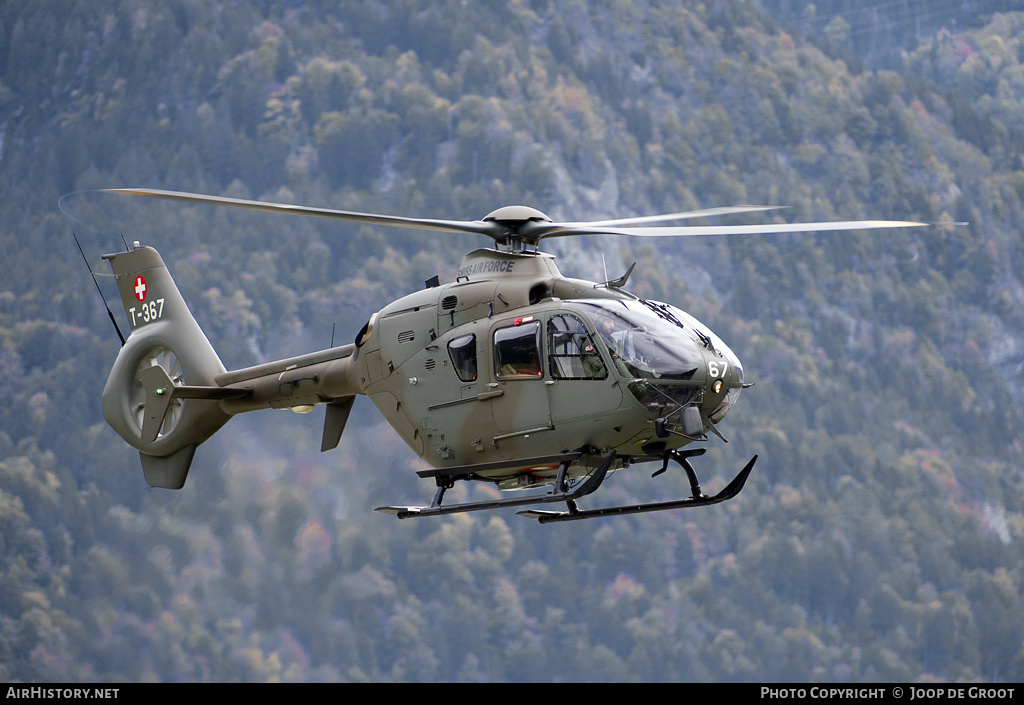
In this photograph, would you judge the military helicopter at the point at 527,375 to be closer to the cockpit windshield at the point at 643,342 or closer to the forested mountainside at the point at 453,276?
the cockpit windshield at the point at 643,342

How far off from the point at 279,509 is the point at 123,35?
48806 millimetres

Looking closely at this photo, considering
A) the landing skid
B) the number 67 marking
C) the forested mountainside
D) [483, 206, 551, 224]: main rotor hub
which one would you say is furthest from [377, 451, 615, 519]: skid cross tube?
the forested mountainside

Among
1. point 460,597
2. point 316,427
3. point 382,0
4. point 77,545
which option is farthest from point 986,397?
point 77,545

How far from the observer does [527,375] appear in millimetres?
16641

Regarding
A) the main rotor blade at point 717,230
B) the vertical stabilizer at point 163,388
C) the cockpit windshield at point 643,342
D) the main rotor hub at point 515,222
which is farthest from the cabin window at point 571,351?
the vertical stabilizer at point 163,388

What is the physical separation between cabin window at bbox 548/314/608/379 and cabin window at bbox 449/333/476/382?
1.09m

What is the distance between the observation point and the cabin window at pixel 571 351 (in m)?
16.2

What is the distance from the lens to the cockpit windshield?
16.0 m

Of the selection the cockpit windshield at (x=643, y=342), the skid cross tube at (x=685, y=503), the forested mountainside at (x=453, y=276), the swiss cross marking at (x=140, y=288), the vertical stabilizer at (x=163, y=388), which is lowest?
the forested mountainside at (x=453, y=276)

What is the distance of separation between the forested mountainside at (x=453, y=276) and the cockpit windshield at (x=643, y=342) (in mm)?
40485

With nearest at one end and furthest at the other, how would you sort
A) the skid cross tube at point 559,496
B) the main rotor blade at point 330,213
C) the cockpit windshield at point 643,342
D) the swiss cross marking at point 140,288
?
the skid cross tube at point 559,496, the cockpit windshield at point 643,342, the main rotor blade at point 330,213, the swiss cross marking at point 140,288

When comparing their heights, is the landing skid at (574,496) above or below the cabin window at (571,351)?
below

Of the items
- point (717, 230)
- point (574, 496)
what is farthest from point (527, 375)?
point (717, 230)

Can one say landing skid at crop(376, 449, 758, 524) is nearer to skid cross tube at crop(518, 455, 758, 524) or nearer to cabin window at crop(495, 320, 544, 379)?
skid cross tube at crop(518, 455, 758, 524)
